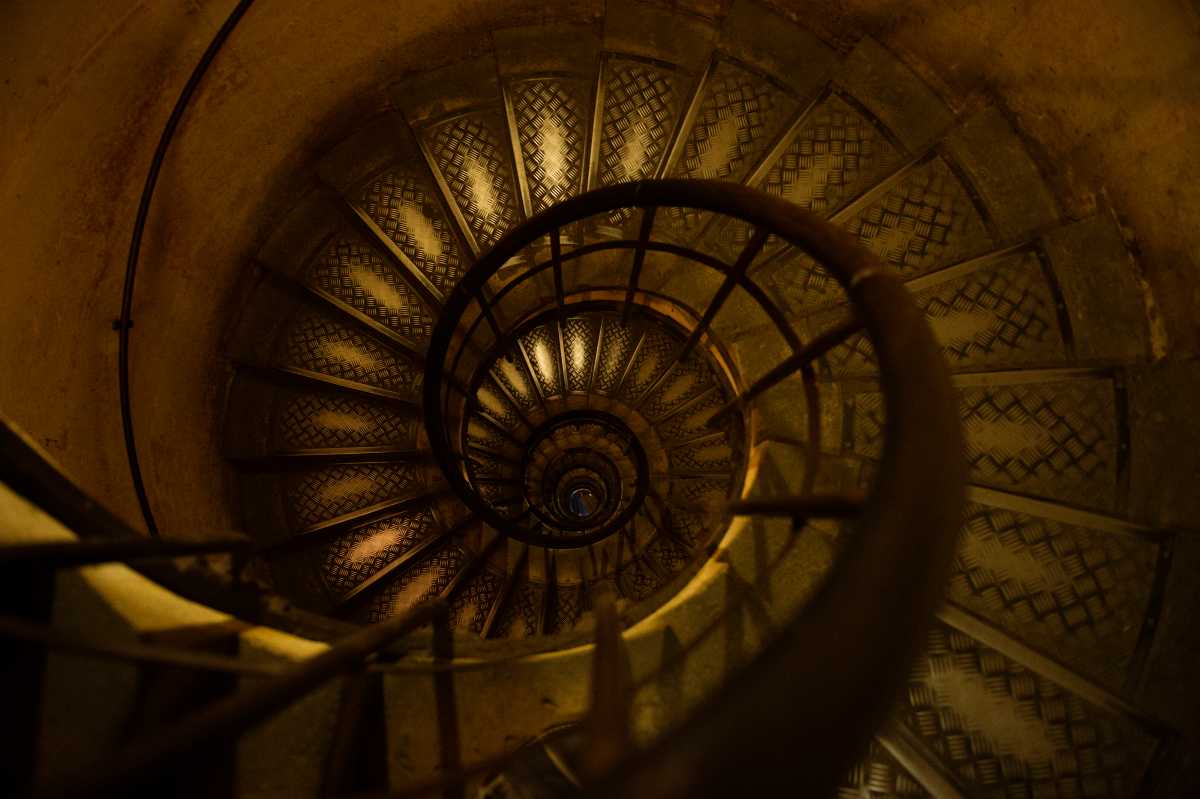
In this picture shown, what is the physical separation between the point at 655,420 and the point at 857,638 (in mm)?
4117

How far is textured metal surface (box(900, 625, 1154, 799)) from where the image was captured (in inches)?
92.2

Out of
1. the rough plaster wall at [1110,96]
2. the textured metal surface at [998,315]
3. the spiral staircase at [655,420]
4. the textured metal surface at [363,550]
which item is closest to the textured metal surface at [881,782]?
the spiral staircase at [655,420]

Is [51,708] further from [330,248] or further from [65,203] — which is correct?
[330,248]

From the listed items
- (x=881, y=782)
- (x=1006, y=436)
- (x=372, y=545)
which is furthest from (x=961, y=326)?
(x=372, y=545)

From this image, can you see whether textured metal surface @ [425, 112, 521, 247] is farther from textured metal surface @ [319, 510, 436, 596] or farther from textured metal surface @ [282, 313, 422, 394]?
textured metal surface @ [319, 510, 436, 596]

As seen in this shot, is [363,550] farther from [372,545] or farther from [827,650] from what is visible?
[827,650]

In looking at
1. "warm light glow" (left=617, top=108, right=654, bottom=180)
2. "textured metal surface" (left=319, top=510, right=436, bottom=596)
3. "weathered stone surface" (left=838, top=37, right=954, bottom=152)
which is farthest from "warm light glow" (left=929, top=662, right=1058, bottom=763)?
"textured metal surface" (left=319, top=510, right=436, bottom=596)

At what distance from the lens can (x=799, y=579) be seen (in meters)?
2.57

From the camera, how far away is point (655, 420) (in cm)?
493

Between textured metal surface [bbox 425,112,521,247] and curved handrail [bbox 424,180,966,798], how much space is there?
10.1 feet

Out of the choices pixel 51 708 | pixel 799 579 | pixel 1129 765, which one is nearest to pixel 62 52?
pixel 51 708

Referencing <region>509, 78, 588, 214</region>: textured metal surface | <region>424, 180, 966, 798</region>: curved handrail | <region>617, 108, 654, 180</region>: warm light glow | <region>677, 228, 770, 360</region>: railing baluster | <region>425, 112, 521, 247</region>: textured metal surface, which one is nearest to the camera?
<region>424, 180, 966, 798</region>: curved handrail

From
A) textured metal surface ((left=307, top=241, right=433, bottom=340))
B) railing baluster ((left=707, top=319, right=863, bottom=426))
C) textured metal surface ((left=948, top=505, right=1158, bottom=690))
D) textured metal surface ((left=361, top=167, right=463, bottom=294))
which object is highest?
textured metal surface ((left=361, top=167, right=463, bottom=294))

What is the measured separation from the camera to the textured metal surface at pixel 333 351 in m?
4.11
